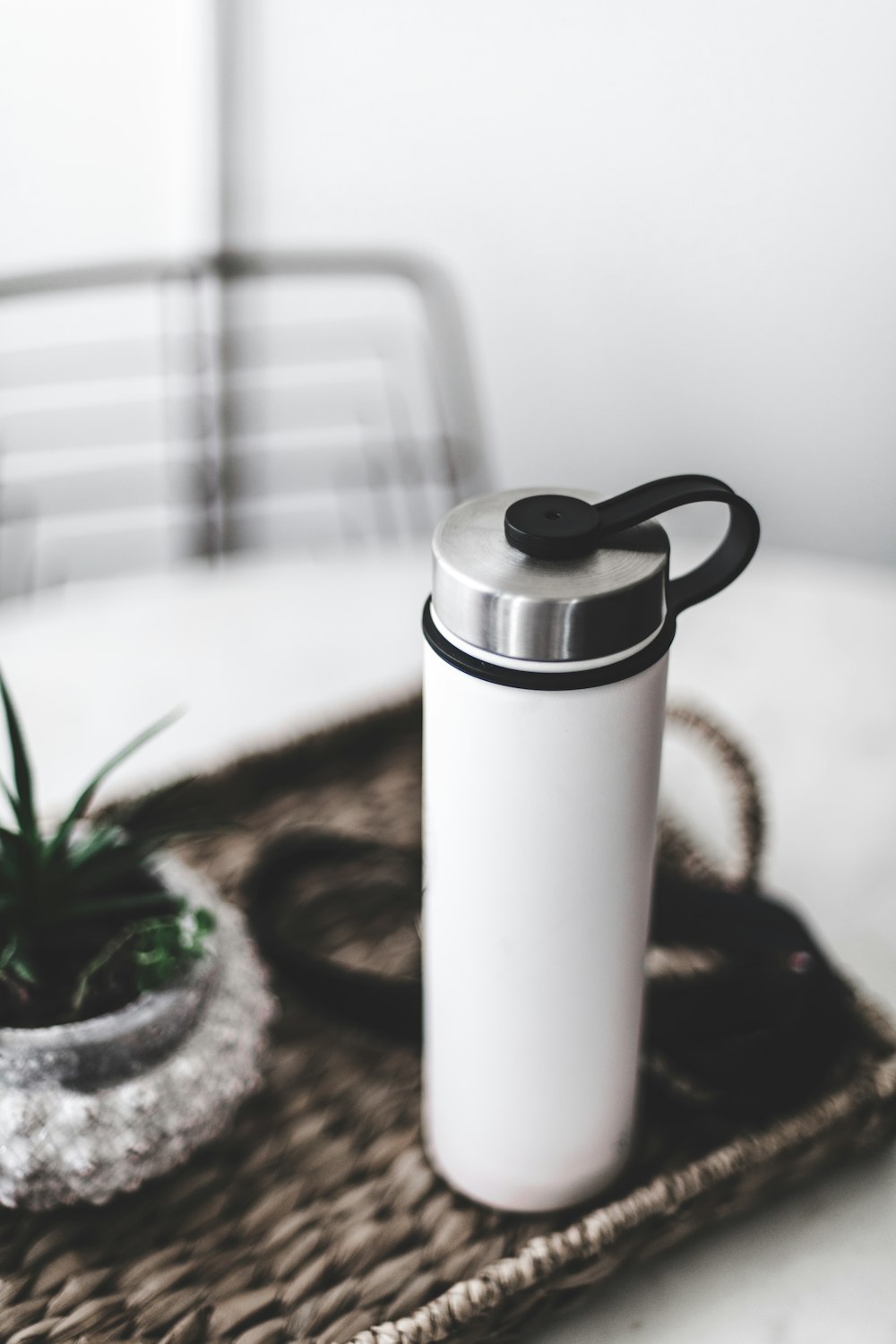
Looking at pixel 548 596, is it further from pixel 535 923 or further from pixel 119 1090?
pixel 119 1090

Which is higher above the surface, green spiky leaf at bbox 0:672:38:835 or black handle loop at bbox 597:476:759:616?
black handle loop at bbox 597:476:759:616

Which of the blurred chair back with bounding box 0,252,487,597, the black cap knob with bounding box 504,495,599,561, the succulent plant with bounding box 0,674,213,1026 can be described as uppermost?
the black cap knob with bounding box 504,495,599,561

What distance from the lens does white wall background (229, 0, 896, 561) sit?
1308 mm

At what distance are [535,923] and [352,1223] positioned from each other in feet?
0.54

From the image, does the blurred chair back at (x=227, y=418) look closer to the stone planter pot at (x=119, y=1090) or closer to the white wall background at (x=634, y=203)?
A: the white wall background at (x=634, y=203)

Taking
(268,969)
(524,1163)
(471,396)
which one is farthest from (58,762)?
(471,396)

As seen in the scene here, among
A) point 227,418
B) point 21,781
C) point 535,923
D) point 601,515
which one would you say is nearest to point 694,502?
point 601,515

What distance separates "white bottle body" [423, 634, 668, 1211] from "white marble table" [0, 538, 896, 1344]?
10 centimetres

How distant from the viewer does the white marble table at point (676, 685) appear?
66 cm

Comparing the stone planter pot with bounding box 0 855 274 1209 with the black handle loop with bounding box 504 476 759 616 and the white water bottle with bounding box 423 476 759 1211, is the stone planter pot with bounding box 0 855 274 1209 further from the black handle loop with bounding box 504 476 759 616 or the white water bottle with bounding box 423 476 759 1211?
the black handle loop with bounding box 504 476 759 616

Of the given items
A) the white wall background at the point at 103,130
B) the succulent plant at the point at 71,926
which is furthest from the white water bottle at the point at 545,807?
the white wall background at the point at 103,130

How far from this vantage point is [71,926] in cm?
48

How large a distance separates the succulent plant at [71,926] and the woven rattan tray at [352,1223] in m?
0.05

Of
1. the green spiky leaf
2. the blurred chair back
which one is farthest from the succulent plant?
the blurred chair back
